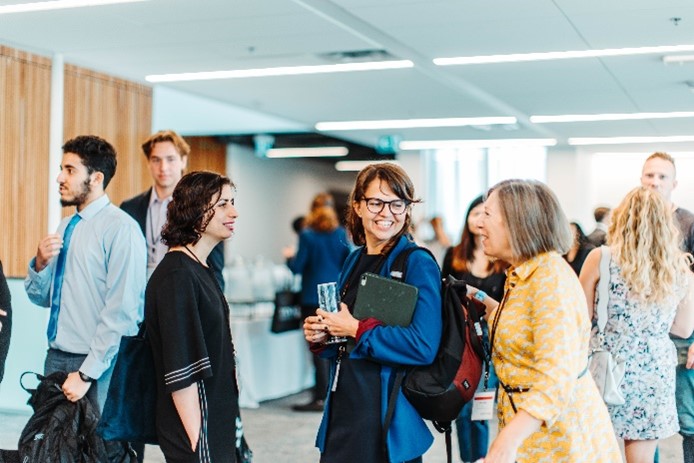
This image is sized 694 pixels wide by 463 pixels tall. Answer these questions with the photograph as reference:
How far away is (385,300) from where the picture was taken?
255 cm

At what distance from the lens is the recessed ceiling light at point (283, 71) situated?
7.57 meters

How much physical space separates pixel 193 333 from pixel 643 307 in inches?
70.8

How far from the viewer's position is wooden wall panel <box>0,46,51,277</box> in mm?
6379

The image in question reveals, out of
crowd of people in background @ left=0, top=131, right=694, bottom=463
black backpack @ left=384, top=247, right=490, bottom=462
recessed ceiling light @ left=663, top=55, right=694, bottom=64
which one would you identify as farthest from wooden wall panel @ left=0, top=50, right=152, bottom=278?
black backpack @ left=384, top=247, right=490, bottom=462

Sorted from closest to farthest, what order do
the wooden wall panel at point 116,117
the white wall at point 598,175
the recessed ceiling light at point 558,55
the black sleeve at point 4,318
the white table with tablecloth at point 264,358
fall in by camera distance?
the black sleeve at point 4,318 < the recessed ceiling light at point 558,55 < the wooden wall panel at point 116,117 < the white table with tablecloth at point 264,358 < the white wall at point 598,175

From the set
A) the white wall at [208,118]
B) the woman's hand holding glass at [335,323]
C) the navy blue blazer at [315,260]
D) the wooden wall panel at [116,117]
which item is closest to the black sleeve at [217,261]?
the woman's hand holding glass at [335,323]

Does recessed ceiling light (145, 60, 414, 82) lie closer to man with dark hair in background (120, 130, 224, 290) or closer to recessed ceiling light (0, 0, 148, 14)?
recessed ceiling light (0, 0, 148, 14)

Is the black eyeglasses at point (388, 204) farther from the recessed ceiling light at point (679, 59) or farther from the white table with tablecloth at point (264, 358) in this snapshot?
the recessed ceiling light at point (679, 59)

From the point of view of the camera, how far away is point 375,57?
7.22m

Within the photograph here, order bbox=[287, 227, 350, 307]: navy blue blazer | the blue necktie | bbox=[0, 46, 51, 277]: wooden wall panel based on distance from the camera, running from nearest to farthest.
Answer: the blue necktie < bbox=[0, 46, 51, 277]: wooden wall panel < bbox=[287, 227, 350, 307]: navy blue blazer

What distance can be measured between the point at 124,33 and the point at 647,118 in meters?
6.77

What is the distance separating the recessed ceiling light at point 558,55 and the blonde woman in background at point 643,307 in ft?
11.9

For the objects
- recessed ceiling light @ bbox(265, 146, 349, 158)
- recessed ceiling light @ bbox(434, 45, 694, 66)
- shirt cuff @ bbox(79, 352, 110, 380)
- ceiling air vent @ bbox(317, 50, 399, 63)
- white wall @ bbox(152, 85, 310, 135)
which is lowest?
shirt cuff @ bbox(79, 352, 110, 380)

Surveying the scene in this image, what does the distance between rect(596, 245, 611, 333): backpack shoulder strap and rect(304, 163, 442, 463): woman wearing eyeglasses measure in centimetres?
112
